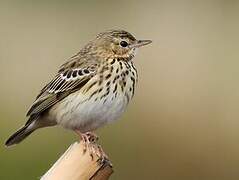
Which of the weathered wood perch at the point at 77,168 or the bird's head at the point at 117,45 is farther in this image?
the bird's head at the point at 117,45

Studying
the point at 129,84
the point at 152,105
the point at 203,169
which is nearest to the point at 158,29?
the point at 152,105

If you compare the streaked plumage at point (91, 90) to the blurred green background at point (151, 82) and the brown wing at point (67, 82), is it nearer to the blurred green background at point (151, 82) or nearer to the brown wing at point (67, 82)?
the brown wing at point (67, 82)

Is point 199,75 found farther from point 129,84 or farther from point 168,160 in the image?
point 129,84

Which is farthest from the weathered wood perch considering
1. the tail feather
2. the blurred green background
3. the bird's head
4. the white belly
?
the blurred green background

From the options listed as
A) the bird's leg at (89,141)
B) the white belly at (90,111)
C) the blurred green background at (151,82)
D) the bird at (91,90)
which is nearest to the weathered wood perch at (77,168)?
the bird's leg at (89,141)

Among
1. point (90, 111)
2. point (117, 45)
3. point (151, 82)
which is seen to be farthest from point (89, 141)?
point (151, 82)

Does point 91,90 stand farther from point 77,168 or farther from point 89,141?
point 77,168

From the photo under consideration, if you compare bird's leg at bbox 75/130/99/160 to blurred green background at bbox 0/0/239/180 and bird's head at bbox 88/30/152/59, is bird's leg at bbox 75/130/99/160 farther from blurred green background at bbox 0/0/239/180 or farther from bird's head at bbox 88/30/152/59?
blurred green background at bbox 0/0/239/180
